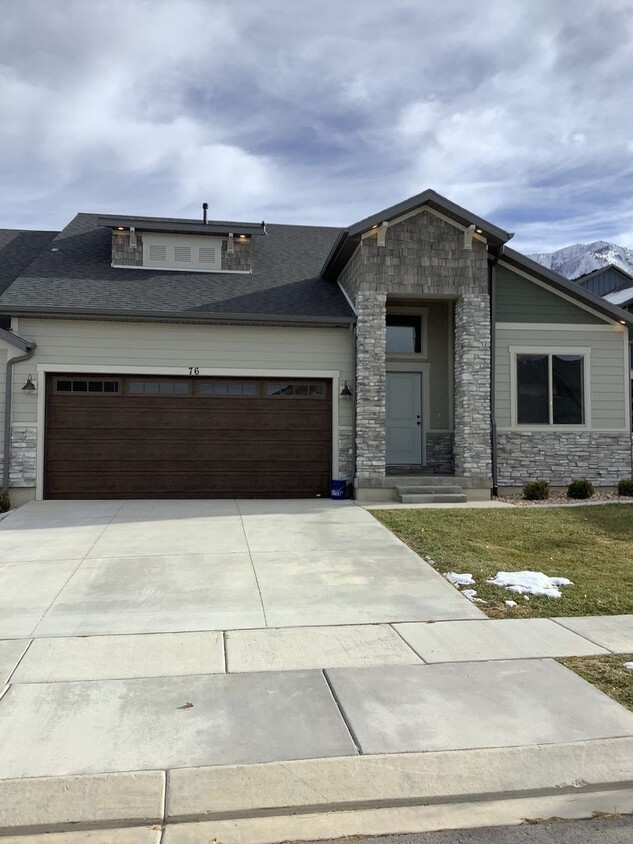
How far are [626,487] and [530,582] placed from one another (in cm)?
742

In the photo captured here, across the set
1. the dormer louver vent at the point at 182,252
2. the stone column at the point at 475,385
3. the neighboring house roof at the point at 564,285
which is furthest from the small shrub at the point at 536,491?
the dormer louver vent at the point at 182,252

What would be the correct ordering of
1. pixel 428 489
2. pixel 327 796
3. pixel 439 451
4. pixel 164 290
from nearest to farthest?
pixel 327 796
pixel 428 489
pixel 164 290
pixel 439 451

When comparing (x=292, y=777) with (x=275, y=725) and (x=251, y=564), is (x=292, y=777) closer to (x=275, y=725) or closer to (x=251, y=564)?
(x=275, y=725)

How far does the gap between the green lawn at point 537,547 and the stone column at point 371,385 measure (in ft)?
5.86

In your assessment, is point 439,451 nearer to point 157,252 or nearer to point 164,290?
point 164,290

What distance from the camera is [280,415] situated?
12.9 meters

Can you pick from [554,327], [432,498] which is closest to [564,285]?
[554,327]

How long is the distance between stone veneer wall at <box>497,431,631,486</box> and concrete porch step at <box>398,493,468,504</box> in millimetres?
1563

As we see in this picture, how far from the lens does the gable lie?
13.4 meters

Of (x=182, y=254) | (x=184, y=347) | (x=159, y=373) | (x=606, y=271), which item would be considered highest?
(x=606, y=271)

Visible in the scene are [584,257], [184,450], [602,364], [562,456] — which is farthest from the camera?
[584,257]

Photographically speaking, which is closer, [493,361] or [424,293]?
[424,293]

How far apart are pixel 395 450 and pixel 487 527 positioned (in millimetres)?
4637

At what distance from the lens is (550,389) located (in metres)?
13.4
